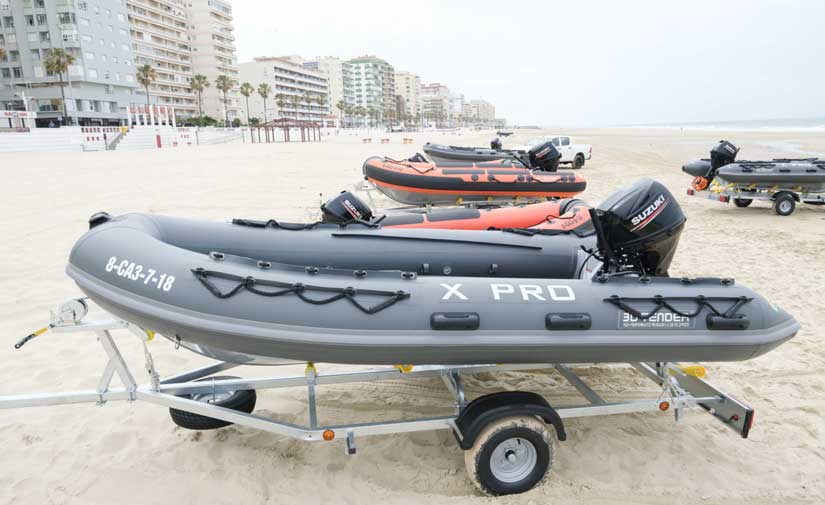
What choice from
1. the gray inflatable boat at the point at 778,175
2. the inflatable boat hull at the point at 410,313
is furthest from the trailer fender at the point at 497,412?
the gray inflatable boat at the point at 778,175

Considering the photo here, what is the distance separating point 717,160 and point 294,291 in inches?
354

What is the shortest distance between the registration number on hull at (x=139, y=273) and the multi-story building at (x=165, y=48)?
64.8m

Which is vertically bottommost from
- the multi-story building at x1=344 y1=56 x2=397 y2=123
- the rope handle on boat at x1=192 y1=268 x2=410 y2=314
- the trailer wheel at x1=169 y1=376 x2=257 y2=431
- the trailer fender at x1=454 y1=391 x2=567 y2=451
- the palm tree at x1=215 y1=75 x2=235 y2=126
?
the trailer wheel at x1=169 y1=376 x2=257 y2=431

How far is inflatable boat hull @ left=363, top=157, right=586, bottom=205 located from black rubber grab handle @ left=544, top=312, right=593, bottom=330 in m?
6.03

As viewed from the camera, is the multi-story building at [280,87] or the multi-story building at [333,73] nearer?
the multi-story building at [280,87]

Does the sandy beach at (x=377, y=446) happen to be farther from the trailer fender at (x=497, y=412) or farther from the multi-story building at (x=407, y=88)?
the multi-story building at (x=407, y=88)

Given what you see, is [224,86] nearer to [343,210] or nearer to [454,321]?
[343,210]

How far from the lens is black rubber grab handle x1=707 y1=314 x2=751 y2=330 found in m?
2.23

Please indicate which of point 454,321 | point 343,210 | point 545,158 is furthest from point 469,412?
point 545,158

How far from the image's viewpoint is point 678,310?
7.32 feet

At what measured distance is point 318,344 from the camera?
6.75 feet

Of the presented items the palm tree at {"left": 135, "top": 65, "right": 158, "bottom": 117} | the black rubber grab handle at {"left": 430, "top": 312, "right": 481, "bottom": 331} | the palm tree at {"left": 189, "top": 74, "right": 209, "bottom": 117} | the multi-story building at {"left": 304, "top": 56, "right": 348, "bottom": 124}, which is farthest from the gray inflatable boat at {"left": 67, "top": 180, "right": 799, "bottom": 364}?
the multi-story building at {"left": 304, "top": 56, "right": 348, "bottom": 124}

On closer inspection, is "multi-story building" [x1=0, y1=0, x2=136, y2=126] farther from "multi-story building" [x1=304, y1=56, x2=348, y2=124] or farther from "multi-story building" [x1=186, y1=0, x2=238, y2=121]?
"multi-story building" [x1=304, y1=56, x2=348, y2=124]

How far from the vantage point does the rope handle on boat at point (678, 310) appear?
2.20 meters
